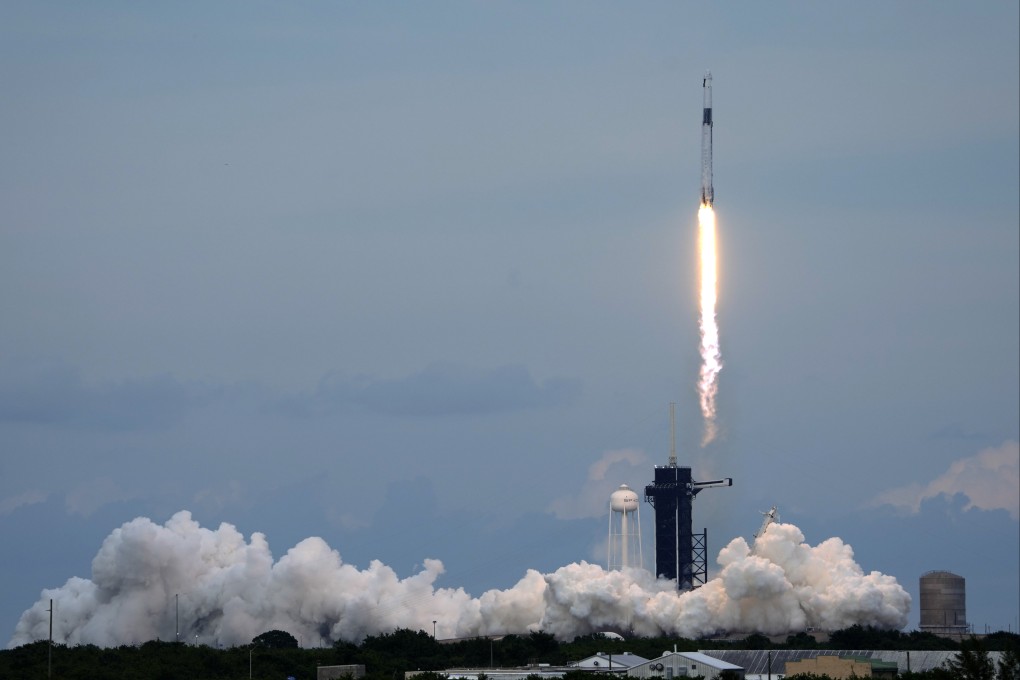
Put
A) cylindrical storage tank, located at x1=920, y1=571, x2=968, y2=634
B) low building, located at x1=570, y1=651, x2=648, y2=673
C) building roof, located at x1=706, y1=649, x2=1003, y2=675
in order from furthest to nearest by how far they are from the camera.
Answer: cylindrical storage tank, located at x1=920, y1=571, x2=968, y2=634 < building roof, located at x1=706, y1=649, x2=1003, y2=675 < low building, located at x1=570, y1=651, x2=648, y2=673

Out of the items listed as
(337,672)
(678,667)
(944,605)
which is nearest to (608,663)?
(678,667)

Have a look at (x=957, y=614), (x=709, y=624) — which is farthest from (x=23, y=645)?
(x=957, y=614)

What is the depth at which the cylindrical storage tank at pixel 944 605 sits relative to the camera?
143 meters

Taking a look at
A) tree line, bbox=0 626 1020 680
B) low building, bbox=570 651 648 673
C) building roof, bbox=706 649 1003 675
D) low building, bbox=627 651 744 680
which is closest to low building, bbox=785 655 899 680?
building roof, bbox=706 649 1003 675

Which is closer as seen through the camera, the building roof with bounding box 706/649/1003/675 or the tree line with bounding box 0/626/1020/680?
the building roof with bounding box 706/649/1003/675

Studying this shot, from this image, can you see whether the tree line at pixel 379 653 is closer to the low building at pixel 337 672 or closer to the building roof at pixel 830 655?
the low building at pixel 337 672

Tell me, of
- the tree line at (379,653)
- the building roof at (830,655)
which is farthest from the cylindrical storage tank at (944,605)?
the building roof at (830,655)

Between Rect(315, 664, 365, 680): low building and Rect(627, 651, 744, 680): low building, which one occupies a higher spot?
Rect(627, 651, 744, 680): low building

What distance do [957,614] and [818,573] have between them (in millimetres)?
12258

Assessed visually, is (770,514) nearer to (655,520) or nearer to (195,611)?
(655,520)

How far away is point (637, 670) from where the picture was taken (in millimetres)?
110500

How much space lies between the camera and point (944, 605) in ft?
472

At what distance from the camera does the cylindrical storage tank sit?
143m

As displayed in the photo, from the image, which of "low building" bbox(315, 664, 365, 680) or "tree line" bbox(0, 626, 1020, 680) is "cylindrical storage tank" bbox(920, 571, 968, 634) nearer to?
"tree line" bbox(0, 626, 1020, 680)
